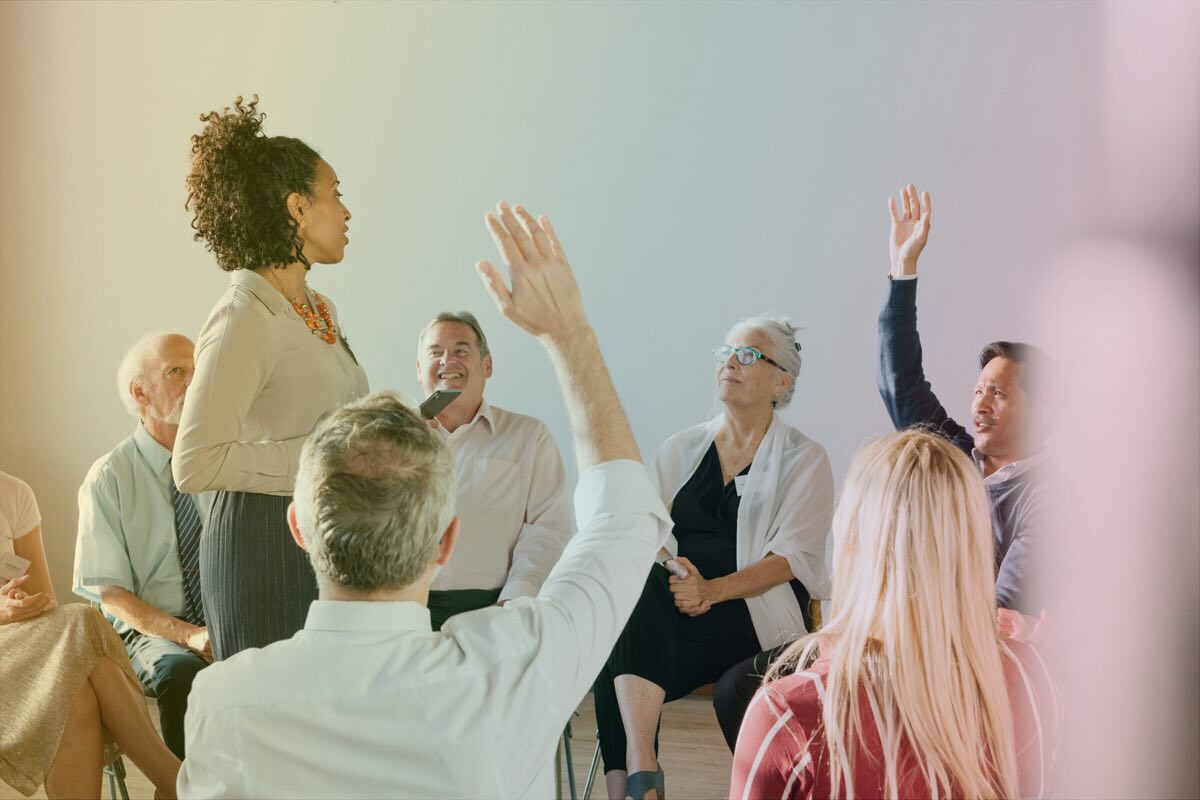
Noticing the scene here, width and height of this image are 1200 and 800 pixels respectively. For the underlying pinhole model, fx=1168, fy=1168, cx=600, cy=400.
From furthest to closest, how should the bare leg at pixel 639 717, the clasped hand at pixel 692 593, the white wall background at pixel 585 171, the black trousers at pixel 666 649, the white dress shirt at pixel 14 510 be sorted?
the white wall background at pixel 585 171, the white dress shirt at pixel 14 510, the clasped hand at pixel 692 593, the black trousers at pixel 666 649, the bare leg at pixel 639 717

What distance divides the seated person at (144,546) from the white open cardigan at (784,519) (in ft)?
4.24

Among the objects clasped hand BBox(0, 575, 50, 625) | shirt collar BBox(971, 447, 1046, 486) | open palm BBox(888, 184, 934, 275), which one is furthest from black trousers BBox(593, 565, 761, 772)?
clasped hand BBox(0, 575, 50, 625)

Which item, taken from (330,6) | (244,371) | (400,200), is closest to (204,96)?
(330,6)

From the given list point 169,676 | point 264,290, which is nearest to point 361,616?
point 264,290

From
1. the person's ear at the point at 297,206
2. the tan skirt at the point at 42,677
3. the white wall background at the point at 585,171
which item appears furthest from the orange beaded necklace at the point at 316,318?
the white wall background at the point at 585,171

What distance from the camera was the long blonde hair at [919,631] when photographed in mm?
1271

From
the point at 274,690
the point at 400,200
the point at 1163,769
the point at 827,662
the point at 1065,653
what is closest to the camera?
the point at 274,690

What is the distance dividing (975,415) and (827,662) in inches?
60.8

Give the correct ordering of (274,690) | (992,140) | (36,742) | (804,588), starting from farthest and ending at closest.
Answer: (992,140) < (804,588) < (36,742) < (274,690)

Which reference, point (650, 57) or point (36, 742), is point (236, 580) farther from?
point (650, 57)

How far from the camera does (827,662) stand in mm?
1361

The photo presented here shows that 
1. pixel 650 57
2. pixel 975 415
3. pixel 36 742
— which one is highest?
pixel 650 57

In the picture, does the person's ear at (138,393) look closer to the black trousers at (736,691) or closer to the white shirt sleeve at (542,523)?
the white shirt sleeve at (542,523)

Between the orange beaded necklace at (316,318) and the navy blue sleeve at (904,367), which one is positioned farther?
the navy blue sleeve at (904,367)
